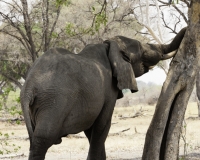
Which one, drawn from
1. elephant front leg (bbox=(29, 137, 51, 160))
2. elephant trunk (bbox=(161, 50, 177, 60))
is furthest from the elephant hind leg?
elephant trunk (bbox=(161, 50, 177, 60))

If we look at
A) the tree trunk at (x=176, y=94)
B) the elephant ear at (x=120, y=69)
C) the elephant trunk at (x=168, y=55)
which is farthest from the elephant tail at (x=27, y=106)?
the elephant trunk at (x=168, y=55)

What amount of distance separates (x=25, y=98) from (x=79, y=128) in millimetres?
905

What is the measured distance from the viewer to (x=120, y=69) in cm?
675

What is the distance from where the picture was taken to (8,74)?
29531 millimetres

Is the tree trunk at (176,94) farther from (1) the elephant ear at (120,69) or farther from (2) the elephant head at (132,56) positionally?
(1) the elephant ear at (120,69)

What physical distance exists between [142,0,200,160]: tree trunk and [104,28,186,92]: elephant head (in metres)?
0.45

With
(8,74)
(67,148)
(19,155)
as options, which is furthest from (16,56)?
(19,155)

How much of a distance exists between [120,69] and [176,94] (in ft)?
3.39

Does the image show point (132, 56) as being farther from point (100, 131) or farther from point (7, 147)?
point (7, 147)

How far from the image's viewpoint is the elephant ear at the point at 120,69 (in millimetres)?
6715

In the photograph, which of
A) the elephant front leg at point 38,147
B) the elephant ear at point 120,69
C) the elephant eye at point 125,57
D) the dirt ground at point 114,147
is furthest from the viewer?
the dirt ground at point 114,147


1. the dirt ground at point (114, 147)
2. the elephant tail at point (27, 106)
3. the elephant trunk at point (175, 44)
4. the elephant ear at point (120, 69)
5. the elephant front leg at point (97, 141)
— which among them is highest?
the elephant trunk at point (175, 44)

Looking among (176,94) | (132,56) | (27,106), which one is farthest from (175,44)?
(27,106)

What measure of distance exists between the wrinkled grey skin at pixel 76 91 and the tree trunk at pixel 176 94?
0.57 metres
